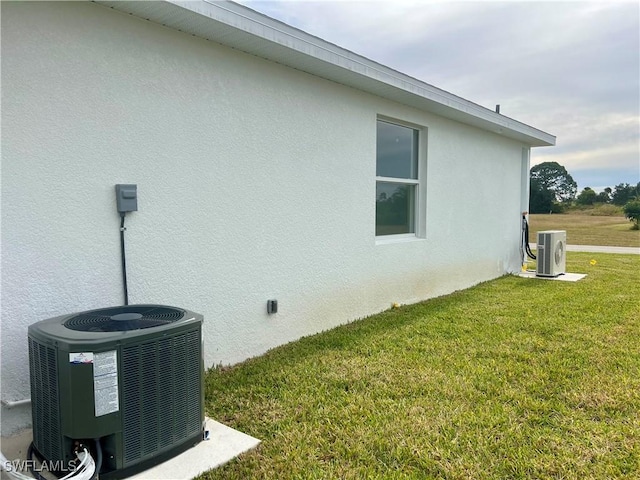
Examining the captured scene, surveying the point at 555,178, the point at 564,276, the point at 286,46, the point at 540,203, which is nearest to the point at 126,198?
the point at 286,46

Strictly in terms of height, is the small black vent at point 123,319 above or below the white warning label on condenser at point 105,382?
above

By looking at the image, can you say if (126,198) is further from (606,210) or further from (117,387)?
(606,210)

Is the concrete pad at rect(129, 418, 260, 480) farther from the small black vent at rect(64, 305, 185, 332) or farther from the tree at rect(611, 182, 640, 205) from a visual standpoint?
the tree at rect(611, 182, 640, 205)

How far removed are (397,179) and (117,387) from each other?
439 centimetres

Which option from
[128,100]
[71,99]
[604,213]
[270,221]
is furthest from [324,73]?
[604,213]

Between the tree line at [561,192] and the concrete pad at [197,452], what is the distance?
3501cm

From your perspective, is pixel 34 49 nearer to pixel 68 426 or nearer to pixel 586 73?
pixel 68 426

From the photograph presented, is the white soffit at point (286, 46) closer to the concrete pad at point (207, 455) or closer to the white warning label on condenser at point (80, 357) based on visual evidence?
the white warning label on condenser at point (80, 357)

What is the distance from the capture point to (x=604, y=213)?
36.1 meters

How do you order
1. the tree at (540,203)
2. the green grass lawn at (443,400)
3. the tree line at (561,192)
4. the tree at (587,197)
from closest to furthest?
the green grass lawn at (443,400), the tree at (540,203), the tree line at (561,192), the tree at (587,197)

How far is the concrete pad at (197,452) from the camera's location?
2113 mm

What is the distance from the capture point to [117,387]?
1986 mm

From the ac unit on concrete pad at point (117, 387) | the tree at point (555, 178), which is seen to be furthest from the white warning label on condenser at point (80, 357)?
the tree at point (555, 178)

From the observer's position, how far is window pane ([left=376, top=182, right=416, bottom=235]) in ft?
18.0
